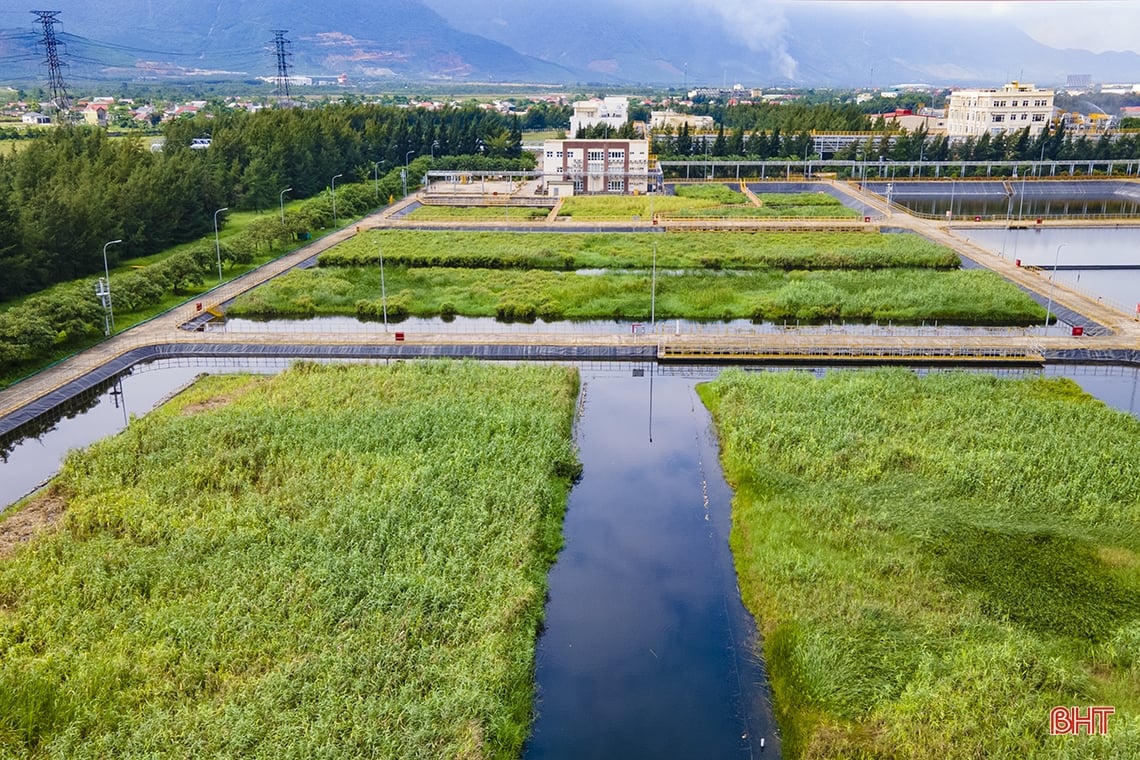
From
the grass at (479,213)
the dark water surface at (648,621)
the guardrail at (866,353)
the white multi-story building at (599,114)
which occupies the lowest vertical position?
the dark water surface at (648,621)

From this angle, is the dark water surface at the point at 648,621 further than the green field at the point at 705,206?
No

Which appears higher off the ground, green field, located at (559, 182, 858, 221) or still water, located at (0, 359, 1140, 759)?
green field, located at (559, 182, 858, 221)

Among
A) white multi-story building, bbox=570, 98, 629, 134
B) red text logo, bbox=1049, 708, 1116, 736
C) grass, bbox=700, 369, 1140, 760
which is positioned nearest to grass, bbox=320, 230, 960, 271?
grass, bbox=700, 369, 1140, 760

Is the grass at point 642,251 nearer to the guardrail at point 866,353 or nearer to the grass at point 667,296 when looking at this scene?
the grass at point 667,296

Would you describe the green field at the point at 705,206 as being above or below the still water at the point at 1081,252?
above

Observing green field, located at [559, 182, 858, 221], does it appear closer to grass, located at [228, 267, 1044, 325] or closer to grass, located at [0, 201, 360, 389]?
grass, located at [228, 267, 1044, 325]

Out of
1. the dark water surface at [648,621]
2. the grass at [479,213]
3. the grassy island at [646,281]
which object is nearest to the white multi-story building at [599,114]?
the grass at [479,213]

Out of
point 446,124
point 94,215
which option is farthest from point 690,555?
point 446,124
